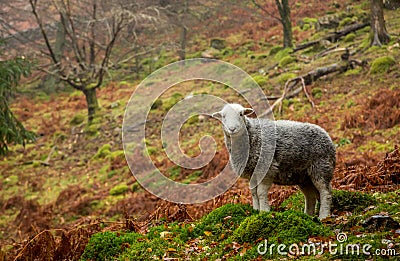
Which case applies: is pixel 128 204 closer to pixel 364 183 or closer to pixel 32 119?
pixel 364 183

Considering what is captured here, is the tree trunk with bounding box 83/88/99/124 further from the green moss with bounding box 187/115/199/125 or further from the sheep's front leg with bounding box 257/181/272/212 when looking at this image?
the sheep's front leg with bounding box 257/181/272/212

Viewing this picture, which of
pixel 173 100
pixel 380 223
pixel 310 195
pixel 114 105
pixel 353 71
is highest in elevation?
pixel 353 71

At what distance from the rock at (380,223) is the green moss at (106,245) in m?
2.77

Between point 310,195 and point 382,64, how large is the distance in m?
10.8

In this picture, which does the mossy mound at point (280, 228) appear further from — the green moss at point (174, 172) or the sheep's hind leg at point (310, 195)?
the green moss at point (174, 172)

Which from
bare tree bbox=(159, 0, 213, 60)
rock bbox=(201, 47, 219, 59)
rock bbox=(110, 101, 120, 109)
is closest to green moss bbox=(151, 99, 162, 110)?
rock bbox=(110, 101, 120, 109)

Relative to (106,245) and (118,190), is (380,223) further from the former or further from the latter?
(118,190)

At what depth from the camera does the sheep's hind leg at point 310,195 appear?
5516 mm

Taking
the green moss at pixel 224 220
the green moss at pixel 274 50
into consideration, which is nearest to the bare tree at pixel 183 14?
the green moss at pixel 274 50

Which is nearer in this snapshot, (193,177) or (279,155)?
(279,155)

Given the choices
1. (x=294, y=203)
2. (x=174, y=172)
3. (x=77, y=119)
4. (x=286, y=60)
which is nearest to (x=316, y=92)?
(x=286, y=60)

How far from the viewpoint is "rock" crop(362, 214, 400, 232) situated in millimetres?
4242

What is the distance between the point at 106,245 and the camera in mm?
5445

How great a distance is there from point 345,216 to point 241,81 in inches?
571
